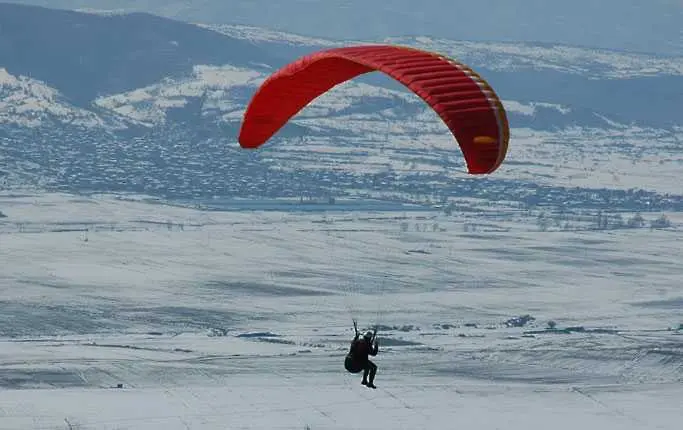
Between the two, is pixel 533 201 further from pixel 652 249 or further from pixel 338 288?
pixel 338 288

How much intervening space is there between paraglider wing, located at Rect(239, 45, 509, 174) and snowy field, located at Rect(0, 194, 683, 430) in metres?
8.59

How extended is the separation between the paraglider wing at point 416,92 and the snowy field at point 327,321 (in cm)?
859

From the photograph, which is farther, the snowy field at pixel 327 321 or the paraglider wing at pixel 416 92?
the snowy field at pixel 327 321

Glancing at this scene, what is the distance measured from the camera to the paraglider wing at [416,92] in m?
30.3

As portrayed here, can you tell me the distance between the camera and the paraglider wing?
30.3 metres

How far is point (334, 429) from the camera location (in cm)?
5278

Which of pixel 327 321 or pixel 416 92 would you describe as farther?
pixel 327 321

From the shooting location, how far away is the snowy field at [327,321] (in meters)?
58.2

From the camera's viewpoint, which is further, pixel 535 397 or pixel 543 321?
pixel 543 321

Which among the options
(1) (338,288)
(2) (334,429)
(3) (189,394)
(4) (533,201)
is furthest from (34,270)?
(4) (533,201)

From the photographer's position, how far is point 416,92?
3109cm

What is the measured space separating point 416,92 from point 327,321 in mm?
58977

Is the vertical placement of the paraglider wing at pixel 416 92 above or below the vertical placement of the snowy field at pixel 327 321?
above

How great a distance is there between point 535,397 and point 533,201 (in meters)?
129
